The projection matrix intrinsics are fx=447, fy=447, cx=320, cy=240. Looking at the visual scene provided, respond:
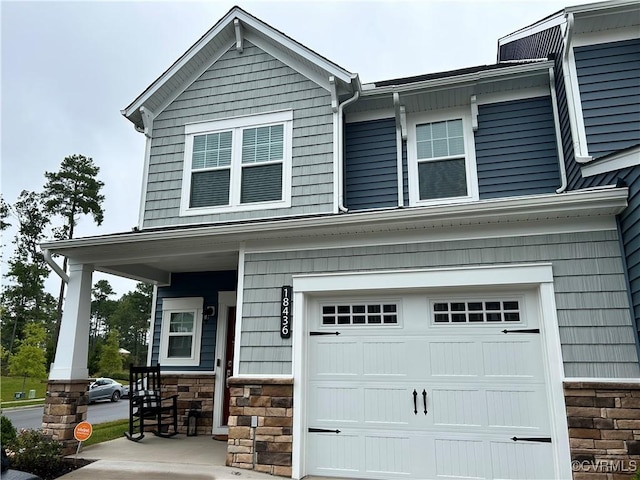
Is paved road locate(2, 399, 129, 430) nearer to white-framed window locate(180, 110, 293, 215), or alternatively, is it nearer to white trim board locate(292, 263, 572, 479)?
white-framed window locate(180, 110, 293, 215)

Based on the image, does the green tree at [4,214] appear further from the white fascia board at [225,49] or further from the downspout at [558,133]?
the downspout at [558,133]

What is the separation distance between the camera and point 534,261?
4809mm

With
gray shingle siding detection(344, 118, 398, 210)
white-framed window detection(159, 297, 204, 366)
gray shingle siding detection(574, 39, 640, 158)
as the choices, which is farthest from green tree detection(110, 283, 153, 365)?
gray shingle siding detection(574, 39, 640, 158)

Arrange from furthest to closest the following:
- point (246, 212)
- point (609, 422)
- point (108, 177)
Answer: point (108, 177), point (246, 212), point (609, 422)

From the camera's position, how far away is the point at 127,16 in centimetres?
919

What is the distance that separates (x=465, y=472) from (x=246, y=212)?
14.7 ft

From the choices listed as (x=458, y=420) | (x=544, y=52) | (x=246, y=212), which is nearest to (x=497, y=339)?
(x=458, y=420)

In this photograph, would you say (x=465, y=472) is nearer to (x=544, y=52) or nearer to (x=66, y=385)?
(x=66, y=385)

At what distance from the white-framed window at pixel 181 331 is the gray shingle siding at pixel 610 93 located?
664 centimetres

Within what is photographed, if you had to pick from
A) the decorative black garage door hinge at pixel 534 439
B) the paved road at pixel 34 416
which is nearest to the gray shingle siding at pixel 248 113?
the decorative black garage door hinge at pixel 534 439

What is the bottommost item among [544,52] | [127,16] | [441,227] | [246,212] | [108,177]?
[441,227]

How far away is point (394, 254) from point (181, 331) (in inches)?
185

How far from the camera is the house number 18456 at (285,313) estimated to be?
5.41 metres

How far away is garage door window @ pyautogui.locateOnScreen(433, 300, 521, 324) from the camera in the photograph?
4961 mm
